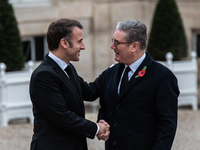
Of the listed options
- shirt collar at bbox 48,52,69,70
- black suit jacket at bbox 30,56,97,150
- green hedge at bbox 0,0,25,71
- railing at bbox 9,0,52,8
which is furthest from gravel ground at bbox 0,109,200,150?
railing at bbox 9,0,52,8

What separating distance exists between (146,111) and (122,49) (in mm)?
465

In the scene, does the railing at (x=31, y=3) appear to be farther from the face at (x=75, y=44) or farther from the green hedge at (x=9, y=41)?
the face at (x=75, y=44)

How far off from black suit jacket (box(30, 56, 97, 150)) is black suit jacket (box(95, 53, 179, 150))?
208 mm

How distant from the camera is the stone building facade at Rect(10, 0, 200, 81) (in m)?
9.09

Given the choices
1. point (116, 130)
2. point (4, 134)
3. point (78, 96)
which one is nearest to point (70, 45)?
point (78, 96)

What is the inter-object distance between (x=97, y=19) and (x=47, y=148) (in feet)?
21.5

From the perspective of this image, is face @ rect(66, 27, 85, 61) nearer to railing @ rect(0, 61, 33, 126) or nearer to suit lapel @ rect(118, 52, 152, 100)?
suit lapel @ rect(118, 52, 152, 100)

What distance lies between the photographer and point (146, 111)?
283 centimetres

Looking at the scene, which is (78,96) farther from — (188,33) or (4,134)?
(188,33)

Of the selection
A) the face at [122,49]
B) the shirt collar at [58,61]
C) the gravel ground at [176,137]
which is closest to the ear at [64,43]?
the shirt collar at [58,61]

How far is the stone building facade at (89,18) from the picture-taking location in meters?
9.09

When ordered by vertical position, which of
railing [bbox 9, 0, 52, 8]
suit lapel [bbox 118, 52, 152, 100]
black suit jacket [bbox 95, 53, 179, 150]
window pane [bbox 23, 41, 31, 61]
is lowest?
window pane [bbox 23, 41, 31, 61]

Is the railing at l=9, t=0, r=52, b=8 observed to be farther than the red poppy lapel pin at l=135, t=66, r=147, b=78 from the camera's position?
Yes

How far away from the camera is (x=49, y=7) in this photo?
9.30 metres
